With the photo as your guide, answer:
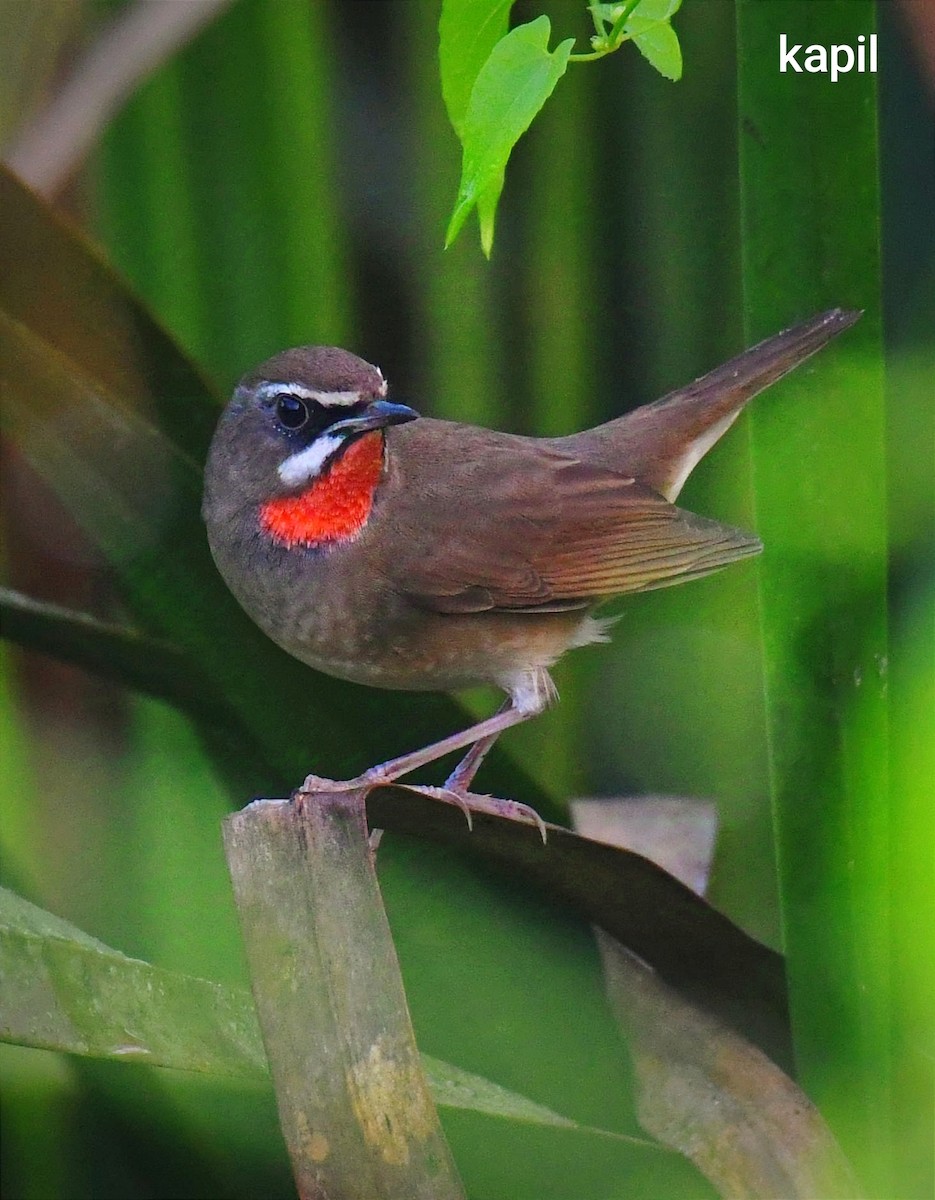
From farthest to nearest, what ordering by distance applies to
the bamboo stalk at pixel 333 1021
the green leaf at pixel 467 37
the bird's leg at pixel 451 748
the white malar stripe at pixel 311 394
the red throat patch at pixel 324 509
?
1. the red throat patch at pixel 324 509
2. the white malar stripe at pixel 311 394
3. the bird's leg at pixel 451 748
4. the green leaf at pixel 467 37
5. the bamboo stalk at pixel 333 1021

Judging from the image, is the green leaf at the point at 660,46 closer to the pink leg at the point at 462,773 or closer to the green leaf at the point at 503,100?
the green leaf at the point at 503,100

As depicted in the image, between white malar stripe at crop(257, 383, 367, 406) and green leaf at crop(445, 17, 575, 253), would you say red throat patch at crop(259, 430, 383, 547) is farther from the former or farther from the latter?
green leaf at crop(445, 17, 575, 253)

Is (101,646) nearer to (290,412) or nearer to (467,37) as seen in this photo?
(290,412)

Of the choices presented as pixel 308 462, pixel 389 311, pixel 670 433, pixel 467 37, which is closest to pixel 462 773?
pixel 308 462

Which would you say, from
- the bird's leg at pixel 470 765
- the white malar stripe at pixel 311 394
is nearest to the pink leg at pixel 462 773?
the bird's leg at pixel 470 765

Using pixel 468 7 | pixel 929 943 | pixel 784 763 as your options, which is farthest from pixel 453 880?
pixel 468 7

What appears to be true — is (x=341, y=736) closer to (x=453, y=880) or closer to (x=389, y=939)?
(x=453, y=880)

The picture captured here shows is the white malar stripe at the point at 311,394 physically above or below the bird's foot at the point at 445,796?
above
